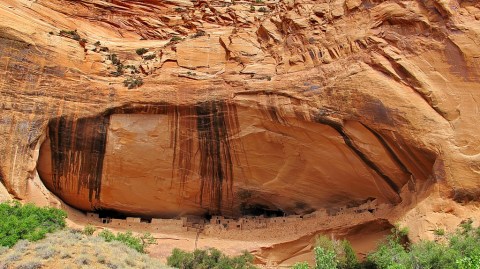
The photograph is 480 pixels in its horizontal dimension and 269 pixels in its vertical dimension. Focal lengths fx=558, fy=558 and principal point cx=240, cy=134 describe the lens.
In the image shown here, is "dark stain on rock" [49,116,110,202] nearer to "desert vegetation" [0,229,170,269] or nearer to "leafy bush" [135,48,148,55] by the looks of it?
"desert vegetation" [0,229,170,269]

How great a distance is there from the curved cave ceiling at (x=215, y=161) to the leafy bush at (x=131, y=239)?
178 centimetres

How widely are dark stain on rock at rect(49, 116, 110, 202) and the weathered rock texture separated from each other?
1.4 inches

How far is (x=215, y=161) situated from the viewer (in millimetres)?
16875

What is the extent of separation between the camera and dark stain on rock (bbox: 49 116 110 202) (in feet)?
54.0

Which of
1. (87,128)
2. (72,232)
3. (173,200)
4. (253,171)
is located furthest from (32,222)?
(253,171)

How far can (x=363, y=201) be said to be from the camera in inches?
663

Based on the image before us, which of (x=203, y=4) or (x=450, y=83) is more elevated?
(x=203, y=4)

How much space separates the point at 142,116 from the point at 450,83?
8.59 m

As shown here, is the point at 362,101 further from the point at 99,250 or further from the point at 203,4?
the point at 203,4

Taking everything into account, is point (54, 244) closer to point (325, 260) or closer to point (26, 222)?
A: point (26, 222)

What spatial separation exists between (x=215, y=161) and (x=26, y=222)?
18.4 ft

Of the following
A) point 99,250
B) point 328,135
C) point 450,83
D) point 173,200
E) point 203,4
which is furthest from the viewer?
point 203,4

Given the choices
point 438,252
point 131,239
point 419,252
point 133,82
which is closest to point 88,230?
point 131,239

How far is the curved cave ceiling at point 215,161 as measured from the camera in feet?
50.5
